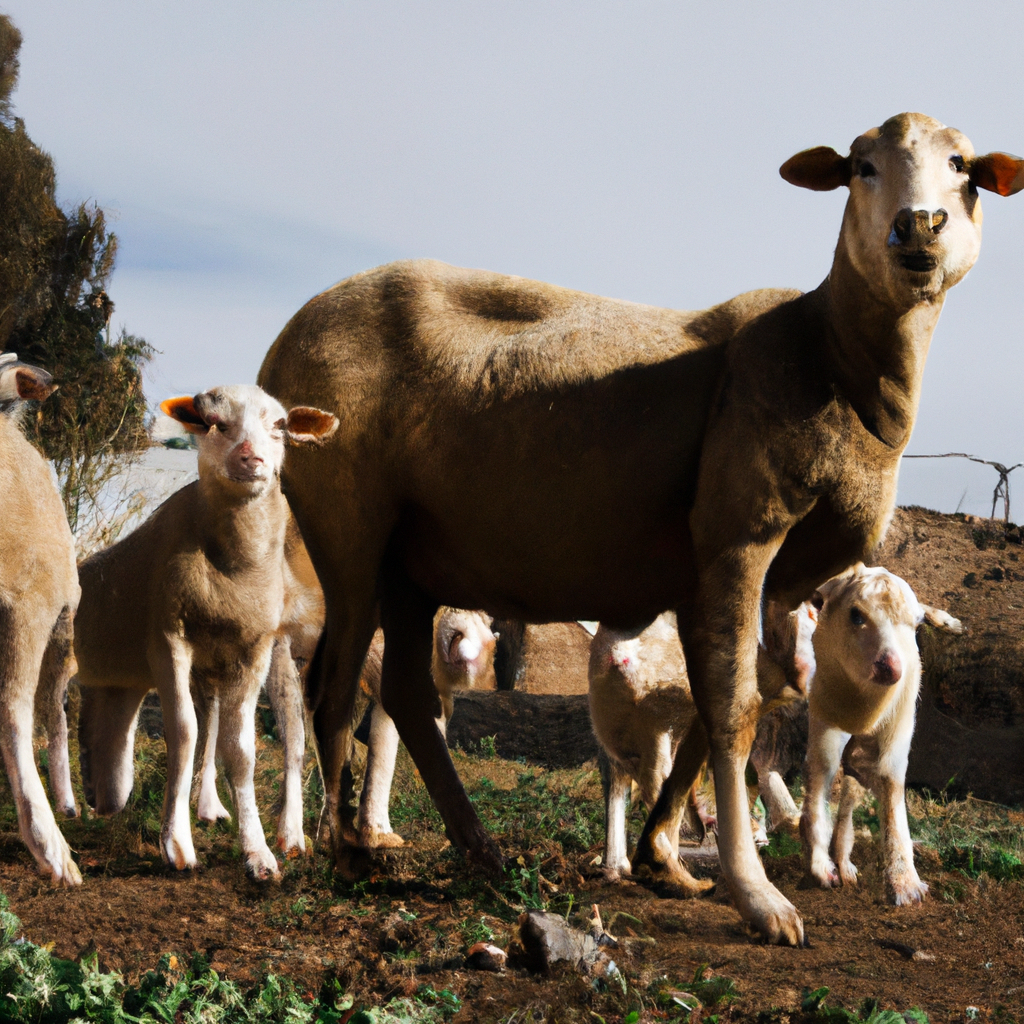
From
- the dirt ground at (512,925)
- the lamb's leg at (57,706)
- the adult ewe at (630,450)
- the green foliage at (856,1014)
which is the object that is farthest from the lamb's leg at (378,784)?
the green foliage at (856,1014)

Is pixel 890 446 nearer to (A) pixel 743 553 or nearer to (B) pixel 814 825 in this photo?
(A) pixel 743 553

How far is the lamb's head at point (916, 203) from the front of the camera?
329 centimetres

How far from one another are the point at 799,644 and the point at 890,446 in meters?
2.15

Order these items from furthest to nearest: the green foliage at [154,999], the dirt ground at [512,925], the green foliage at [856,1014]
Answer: the dirt ground at [512,925], the green foliage at [154,999], the green foliage at [856,1014]

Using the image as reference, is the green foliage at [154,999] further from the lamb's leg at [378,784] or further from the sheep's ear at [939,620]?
the sheep's ear at [939,620]

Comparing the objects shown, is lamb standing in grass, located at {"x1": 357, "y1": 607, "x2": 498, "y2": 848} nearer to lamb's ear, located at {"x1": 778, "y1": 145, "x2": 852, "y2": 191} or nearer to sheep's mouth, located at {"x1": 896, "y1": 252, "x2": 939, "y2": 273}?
lamb's ear, located at {"x1": 778, "y1": 145, "x2": 852, "y2": 191}

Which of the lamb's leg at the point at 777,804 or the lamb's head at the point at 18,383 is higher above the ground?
the lamb's head at the point at 18,383

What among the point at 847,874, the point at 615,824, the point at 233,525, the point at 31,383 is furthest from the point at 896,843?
the point at 31,383

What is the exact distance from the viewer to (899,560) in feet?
31.2

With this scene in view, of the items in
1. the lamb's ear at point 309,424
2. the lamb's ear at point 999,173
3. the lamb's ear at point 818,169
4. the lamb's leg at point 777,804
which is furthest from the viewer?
the lamb's leg at point 777,804

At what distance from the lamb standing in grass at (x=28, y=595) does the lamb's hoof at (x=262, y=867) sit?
65 centimetres

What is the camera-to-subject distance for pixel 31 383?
4.87 meters

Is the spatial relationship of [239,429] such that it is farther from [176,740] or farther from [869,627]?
[869,627]

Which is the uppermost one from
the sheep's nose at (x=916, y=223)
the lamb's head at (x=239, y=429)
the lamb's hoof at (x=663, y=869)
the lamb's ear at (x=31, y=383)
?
the sheep's nose at (x=916, y=223)
